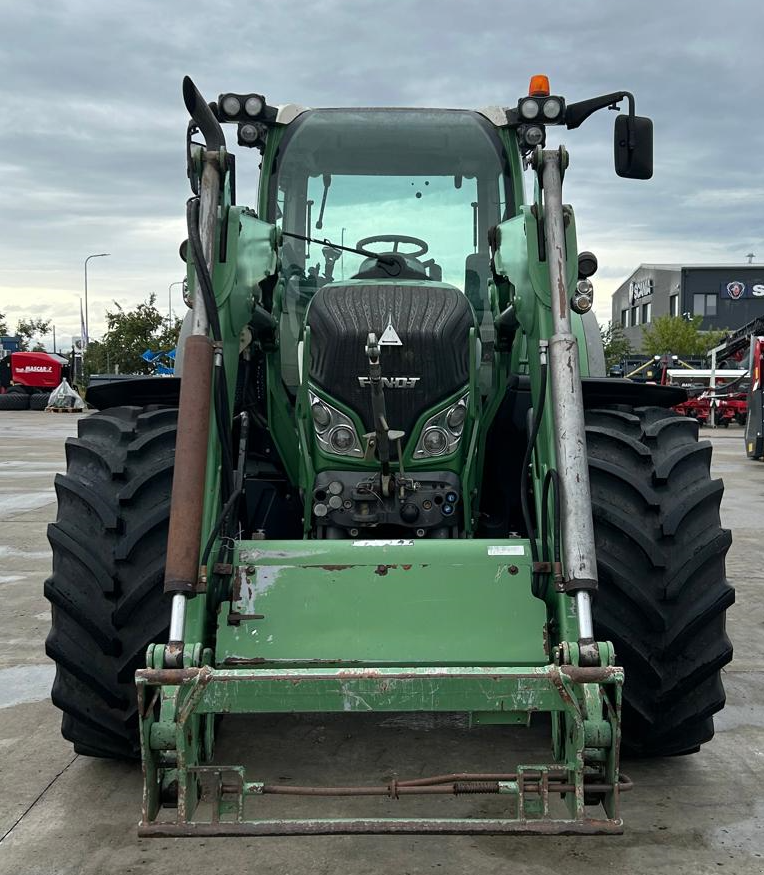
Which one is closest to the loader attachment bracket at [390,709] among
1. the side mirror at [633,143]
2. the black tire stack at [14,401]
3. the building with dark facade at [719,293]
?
the side mirror at [633,143]

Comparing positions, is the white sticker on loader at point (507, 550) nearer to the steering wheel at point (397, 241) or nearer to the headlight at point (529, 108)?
the steering wheel at point (397, 241)

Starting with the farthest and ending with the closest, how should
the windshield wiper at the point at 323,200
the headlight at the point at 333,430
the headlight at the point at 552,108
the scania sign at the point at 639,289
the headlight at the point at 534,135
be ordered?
the scania sign at the point at 639,289, the windshield wiper at the point at 323,200, the headlight at the point at 534,135, the headlight at the point at 552,108, the headlight at the point at 333,430

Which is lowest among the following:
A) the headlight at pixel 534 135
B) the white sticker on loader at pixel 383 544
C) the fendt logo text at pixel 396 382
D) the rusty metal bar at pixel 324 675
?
the rusty metal bar at pixel 324 675

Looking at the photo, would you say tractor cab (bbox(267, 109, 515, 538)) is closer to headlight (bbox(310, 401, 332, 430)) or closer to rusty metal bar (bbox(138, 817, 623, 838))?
headlight (bbox(310, 401, 332, 430))

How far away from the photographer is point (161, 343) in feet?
161

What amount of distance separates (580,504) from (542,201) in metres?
1.16

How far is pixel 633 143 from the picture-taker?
3.98 m

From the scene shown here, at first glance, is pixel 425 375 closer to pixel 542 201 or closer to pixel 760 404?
pixel 542 201

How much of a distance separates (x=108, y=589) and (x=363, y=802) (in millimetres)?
1174

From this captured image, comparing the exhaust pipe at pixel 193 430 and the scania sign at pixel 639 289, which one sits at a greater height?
the scania sign at pixel 639 289

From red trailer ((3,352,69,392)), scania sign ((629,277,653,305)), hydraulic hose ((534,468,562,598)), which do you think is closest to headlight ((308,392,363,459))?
hydraulic hose ((534,468,562,598))

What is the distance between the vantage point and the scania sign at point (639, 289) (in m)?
77.9

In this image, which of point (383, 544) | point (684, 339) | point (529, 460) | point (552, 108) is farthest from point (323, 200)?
point (684, 339)

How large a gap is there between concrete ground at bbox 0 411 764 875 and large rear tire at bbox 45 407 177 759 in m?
0.30
